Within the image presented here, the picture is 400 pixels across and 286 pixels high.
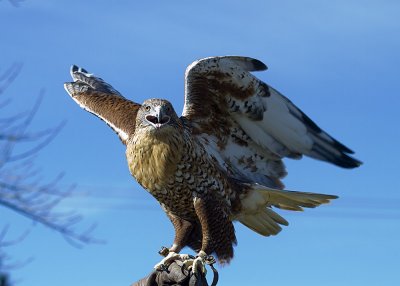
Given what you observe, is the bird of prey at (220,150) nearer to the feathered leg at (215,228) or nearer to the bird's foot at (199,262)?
the feathered leg at (215,228)

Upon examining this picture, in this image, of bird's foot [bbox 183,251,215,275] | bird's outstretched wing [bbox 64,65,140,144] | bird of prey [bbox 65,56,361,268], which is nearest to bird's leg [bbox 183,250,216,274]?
bird's foot [bbox 183,251,215,275]

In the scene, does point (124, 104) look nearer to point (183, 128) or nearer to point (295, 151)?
point (183, 128)

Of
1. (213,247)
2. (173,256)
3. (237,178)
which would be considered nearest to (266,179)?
(237,178)

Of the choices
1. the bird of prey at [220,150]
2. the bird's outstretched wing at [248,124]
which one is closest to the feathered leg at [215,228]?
the bird of prey at [220,150]

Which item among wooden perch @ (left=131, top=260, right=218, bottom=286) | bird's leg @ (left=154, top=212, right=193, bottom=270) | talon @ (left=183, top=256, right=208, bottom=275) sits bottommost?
wooden perch @ (left=131, top=260, right=218, bottom=286)

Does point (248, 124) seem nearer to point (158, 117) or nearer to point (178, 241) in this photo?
point (158, 117)

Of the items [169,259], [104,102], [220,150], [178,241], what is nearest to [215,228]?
[178,241]

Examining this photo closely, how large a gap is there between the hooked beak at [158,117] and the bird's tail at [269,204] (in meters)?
0.81

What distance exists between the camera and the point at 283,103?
21.1 feet

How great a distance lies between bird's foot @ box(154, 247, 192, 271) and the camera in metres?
5.25

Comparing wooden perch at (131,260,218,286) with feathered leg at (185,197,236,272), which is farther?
feathered leg at (185,197,236,272)

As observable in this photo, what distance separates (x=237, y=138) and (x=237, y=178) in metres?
0.25

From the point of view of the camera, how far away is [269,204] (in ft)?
21.7

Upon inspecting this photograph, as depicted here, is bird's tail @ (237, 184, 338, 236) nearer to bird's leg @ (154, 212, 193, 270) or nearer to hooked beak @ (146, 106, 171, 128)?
bird's leg @ (154, 212, 193, 270)
